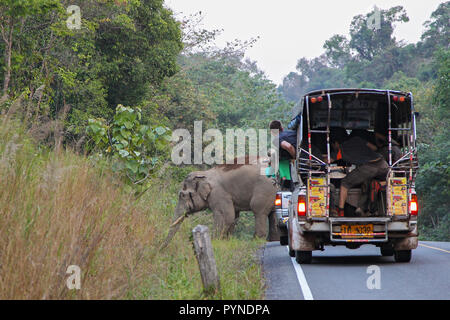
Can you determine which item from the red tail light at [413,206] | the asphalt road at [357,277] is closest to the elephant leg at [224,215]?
the asphalt road at [357,277]

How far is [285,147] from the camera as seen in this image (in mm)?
15547

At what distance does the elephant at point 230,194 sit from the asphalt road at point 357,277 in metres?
8.25

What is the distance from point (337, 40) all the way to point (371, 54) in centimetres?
401

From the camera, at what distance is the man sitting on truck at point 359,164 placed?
14156 millimetres

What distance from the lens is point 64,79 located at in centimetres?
2059

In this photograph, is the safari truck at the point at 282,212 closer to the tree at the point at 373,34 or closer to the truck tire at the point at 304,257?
the truck tire at the point at 304,257

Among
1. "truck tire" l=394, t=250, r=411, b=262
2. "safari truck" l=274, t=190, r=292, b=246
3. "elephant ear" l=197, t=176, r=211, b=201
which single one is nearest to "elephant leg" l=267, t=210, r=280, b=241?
"elephant ear" l=197, t=176, r=211, b=201

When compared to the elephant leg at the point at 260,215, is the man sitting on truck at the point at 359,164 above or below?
above

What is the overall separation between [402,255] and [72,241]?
7.66 m

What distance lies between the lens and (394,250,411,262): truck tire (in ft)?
46.3

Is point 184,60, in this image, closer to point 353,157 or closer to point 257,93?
point 257,93
